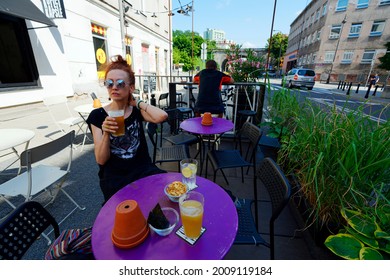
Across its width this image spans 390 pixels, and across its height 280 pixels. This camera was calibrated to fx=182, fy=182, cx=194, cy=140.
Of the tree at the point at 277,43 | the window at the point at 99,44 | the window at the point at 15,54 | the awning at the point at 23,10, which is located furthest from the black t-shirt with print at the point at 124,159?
the tree at the point at 277,43

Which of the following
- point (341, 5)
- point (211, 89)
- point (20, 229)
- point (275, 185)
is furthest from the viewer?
point (341, 5)

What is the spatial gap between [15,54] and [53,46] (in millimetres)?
1111

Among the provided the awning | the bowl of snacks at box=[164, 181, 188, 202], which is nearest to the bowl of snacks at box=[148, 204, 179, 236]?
the bowl of snacks at box=[164, 181, 188, 202]

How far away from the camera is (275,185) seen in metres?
1.39

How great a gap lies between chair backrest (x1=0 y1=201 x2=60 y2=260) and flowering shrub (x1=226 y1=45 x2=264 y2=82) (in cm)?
533

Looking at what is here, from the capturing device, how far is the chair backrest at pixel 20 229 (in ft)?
3.19

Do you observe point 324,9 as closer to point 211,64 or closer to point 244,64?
point 244,64

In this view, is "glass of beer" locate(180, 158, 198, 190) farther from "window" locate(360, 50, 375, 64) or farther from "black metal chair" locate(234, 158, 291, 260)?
"window" locate(360, 50, 375, 64)

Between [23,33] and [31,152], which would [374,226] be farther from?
[23,33]

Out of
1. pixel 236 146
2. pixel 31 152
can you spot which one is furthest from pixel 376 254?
pixel 236 146

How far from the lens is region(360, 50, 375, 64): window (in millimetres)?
22719

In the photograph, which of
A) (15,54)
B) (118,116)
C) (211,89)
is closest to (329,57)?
(211,89)

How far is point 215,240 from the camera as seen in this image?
0.96 meters

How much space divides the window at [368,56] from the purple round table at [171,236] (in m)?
32.4
